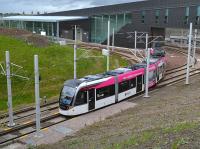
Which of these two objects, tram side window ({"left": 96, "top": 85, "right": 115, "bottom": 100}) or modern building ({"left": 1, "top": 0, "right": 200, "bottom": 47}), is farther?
modern building ({"left": 1, "top": 0, "right": 200, "bottom": 47})

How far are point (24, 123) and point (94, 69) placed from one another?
21776 mm

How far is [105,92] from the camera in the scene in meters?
28.6

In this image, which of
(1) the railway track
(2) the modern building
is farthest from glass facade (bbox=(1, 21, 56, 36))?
(1) the railway track

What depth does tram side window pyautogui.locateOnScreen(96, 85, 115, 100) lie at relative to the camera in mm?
27853

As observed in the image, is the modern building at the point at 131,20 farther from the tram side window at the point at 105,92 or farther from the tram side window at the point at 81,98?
the tram side window at the point at 81,98

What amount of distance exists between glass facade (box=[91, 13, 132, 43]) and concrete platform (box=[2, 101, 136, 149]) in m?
48.7

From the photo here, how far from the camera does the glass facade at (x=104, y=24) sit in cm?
7639

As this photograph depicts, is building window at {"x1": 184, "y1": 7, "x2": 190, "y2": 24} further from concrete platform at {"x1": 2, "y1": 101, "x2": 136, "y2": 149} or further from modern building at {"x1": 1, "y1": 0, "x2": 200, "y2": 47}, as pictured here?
concrete platform at {"x1": 2, "y1": 101, "x2": 136, "y2": 149}

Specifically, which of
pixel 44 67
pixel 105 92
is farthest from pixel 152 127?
pixel 44 67

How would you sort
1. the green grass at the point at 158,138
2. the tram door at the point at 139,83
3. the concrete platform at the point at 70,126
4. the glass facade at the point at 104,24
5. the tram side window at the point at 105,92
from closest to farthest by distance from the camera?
1. the green grass at the point at 158,138
2. the concrete platform at the point at 70,126
3. the tram side window at the point at 105,92
4. the tram door at the point at 139,83
5. the glass facade at the point at 104,24

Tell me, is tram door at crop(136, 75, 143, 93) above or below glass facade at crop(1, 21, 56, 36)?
below

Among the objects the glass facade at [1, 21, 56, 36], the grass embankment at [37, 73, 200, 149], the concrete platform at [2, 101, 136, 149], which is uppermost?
the glass facade at [1, 21, 56, 36]

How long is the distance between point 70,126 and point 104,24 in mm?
59627

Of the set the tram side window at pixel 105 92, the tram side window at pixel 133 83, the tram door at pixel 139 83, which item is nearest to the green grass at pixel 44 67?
the tram side window at pixel 105 92
